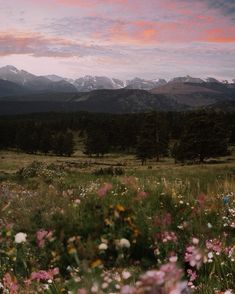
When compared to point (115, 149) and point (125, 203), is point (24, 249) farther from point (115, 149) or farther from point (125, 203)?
point (115, 149)

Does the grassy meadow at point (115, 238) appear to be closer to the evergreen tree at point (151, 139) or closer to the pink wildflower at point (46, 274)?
the pink wildflower at point (46, 274)

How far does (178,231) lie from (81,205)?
1.87 metres

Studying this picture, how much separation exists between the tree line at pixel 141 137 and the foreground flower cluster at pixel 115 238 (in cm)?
6939

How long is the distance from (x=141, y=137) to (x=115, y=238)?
8851 cm

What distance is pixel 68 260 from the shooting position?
5480 millimetres

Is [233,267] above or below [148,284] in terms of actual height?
below

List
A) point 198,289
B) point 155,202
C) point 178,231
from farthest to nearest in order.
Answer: point 155,202
point 178,231
point 198,289

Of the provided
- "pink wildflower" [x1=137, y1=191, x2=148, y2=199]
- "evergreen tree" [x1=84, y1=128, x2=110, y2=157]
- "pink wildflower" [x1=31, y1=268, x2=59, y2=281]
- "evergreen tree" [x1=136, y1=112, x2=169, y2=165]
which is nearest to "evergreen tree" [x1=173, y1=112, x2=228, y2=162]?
"evergreen tree" [x1=136, y1=112, x2=169, y2=165]

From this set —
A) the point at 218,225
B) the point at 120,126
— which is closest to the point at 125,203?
the point at 218,225

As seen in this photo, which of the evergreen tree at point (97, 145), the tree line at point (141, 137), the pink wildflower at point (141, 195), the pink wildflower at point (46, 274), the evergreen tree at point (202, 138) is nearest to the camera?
the pink wildflower at point (46, 274)

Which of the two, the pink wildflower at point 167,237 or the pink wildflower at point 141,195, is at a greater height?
the pink wildflower at point 141,195

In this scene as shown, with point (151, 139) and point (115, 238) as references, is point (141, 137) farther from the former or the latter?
point (115, 238)

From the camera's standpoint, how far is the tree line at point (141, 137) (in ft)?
253

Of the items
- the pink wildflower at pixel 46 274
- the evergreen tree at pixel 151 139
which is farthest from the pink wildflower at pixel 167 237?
the evergreen tree at pixel 151 139
